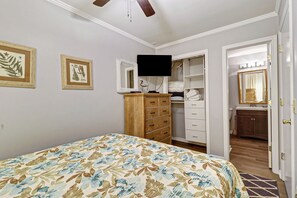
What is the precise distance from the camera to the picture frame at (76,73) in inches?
72.5

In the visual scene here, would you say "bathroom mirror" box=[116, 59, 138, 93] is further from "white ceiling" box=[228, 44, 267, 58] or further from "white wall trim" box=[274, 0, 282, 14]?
"white ceiling" box=[228, 44, 267, 58]

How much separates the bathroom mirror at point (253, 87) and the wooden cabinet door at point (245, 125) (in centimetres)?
52

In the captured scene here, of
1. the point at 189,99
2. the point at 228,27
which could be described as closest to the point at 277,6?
the point at 228,27

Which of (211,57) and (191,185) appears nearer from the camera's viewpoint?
(191,185)

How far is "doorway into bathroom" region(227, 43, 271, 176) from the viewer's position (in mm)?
3525

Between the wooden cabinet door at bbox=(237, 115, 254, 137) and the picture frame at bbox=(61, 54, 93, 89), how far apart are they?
A: 398cm

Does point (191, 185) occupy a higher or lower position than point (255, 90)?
lower

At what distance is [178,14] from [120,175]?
2255mm

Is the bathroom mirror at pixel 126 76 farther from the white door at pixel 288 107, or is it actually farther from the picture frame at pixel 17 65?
the white door at pixel 288 107

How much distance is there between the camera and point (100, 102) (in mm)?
Answer: 2244

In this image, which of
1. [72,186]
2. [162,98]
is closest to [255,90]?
[162,98]

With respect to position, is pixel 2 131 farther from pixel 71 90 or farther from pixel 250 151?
pixel 250 151

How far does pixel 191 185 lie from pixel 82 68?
1.96 meters

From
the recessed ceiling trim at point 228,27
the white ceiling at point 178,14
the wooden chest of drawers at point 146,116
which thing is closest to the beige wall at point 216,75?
the recessed ceiling trim at point 228,27
